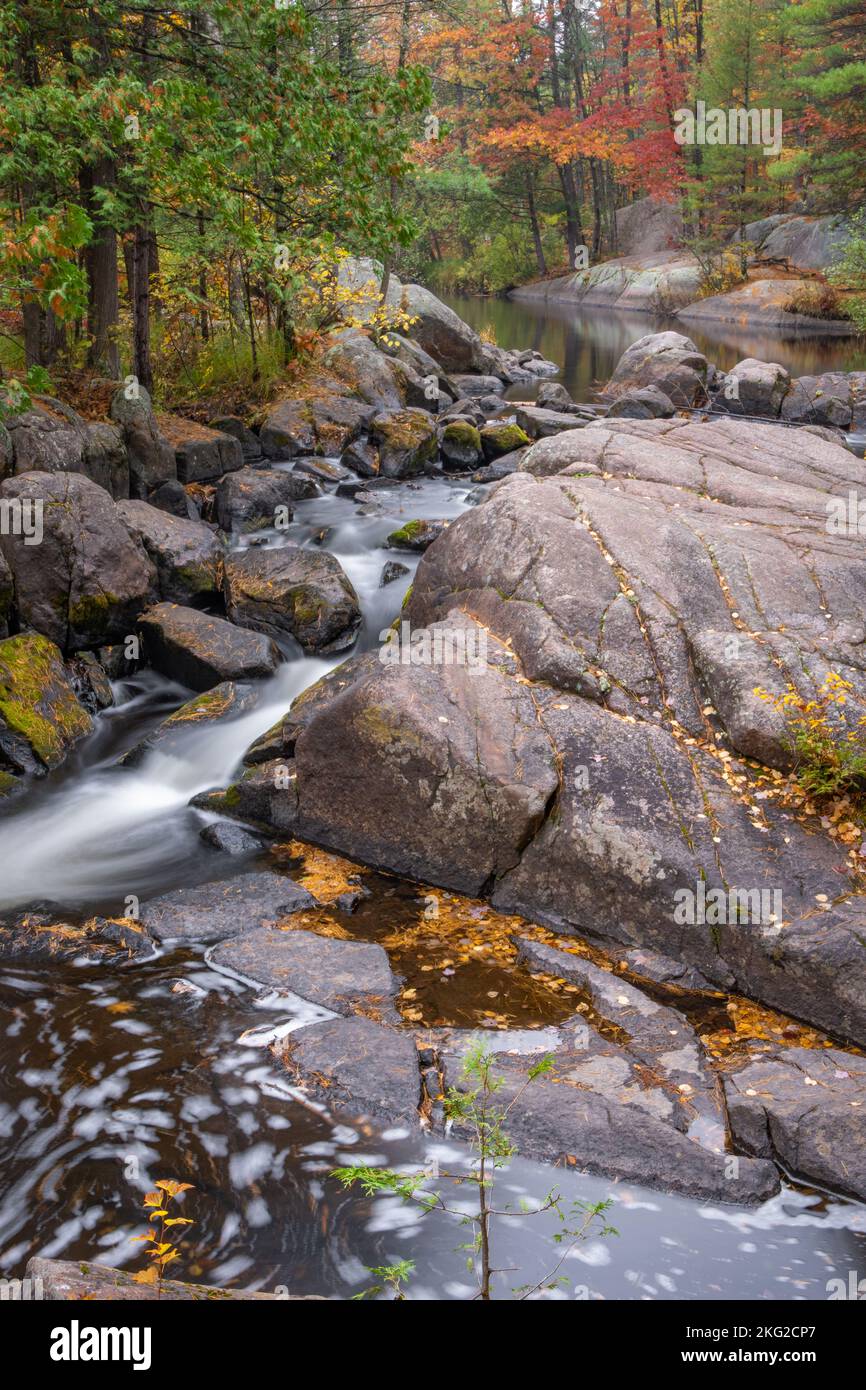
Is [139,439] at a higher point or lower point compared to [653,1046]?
higher

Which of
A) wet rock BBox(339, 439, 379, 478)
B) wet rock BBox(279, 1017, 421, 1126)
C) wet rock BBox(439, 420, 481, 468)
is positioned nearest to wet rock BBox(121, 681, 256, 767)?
wet rock BBox(279, 1017, 421, 1126)

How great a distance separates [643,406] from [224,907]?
1573cm

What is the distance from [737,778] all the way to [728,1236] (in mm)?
3114

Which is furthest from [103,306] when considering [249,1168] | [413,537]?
[249,1168]

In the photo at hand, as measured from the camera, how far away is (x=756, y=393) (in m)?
20.8

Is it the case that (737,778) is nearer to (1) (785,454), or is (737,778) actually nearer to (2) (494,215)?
(1) (785,454)

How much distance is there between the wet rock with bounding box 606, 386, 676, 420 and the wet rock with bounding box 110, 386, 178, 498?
31.3 ft

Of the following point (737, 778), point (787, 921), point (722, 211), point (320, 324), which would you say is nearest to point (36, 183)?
point (320, 324)

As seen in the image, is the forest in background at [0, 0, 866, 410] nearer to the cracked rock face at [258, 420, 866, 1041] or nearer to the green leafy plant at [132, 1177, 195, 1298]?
the cracked rock face at [258, 420, 866, 1041]

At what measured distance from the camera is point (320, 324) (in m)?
19.9

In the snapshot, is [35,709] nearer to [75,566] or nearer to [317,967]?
[75,566]

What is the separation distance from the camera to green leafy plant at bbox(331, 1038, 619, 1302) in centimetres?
378

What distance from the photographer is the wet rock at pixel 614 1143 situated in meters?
4.59

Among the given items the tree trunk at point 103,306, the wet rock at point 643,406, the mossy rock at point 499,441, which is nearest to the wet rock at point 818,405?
the wet rock at point 643,406
